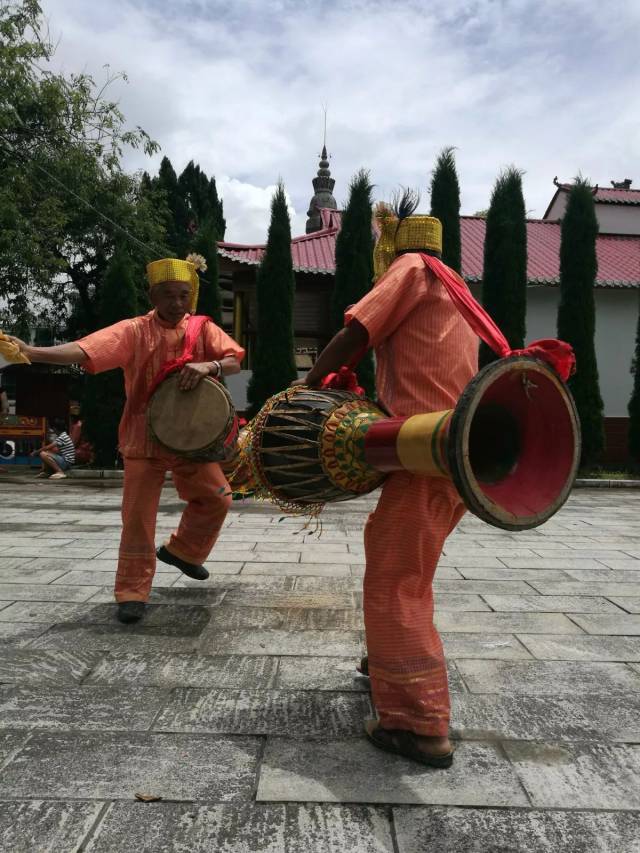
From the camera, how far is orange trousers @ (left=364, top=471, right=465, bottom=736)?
1932 millimetres

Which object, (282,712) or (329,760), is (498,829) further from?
(282,712)

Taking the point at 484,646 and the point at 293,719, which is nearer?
the point at 293,719

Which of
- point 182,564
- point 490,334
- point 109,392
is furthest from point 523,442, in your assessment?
point 109,392

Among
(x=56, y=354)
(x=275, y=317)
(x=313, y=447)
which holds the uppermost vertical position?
(x=275, y=317)

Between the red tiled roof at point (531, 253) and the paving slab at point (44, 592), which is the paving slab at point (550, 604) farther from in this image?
the red tiled roof at point (531, 253)

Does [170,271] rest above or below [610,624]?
above

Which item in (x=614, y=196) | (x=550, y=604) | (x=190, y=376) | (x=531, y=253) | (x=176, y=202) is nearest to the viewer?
(x=190, y=376)

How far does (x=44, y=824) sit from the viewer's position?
1.55 meters

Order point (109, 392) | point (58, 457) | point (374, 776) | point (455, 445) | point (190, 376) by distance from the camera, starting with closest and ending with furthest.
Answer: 1. point (455, 445)
2. point (374, 776)
3. point (190, 376)
4. point (58, 457)
5. point (109, 392)

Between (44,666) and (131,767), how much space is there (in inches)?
36.7

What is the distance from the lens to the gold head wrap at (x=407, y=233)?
2.24 metres

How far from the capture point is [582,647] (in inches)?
114

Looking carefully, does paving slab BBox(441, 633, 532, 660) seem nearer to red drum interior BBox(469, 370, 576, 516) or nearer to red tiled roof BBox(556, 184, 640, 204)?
red drum interior BBox(469, 370, 576, 516)

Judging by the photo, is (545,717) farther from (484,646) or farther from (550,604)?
(550,604)
